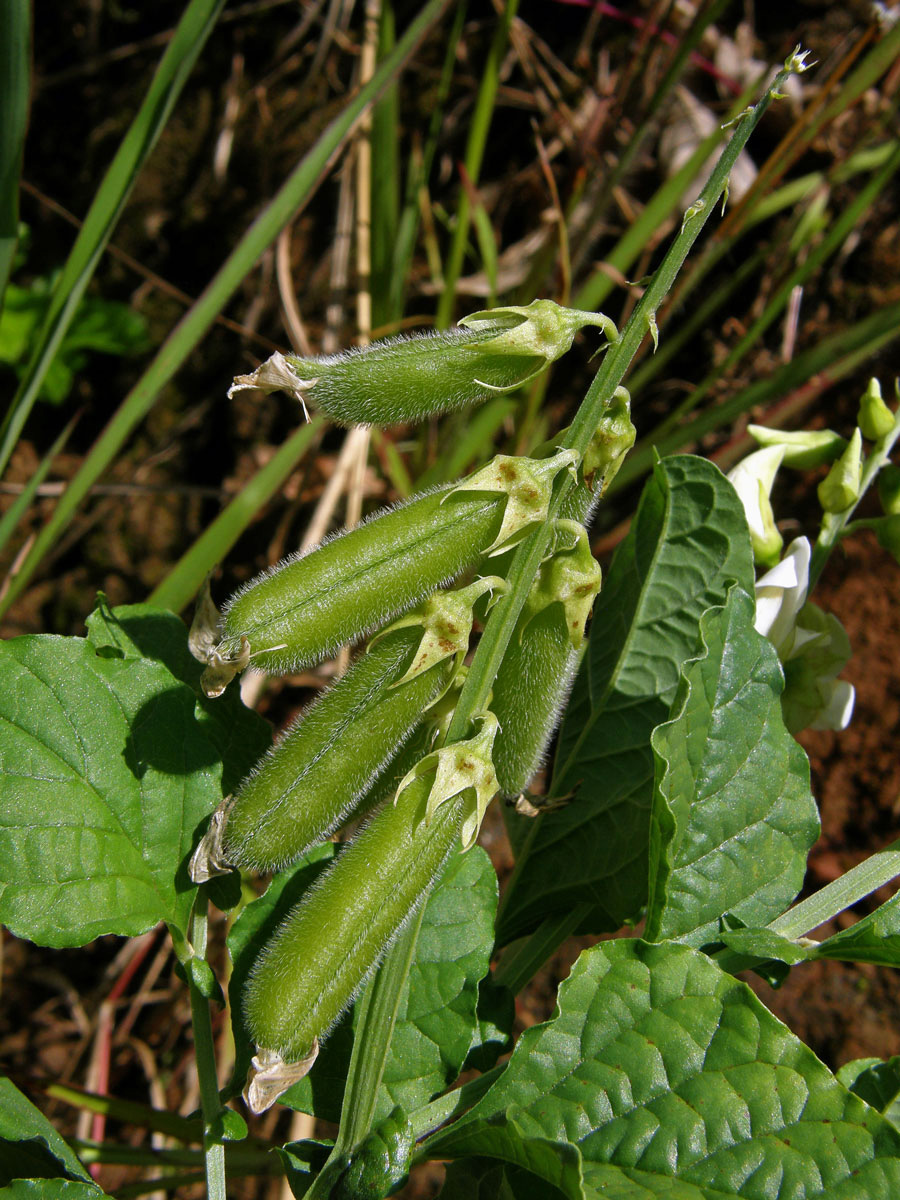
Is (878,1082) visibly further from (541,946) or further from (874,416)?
(874,416)

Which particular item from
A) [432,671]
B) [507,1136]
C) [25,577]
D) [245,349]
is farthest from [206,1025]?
[245,349]

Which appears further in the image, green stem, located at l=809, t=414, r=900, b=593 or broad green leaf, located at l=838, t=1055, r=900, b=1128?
green stem, located at l=809, t=414, r=900, b=593

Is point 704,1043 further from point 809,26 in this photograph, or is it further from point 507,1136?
point 809,26

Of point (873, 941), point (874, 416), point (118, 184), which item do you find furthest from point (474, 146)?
point (873, 941)

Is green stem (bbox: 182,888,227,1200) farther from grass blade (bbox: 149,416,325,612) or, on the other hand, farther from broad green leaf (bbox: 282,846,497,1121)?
grass blade (bbox: 149,416,325,612)

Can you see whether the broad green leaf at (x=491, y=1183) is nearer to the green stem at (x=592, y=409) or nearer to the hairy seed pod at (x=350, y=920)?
the hairy seed pod at (x=350, y=920)

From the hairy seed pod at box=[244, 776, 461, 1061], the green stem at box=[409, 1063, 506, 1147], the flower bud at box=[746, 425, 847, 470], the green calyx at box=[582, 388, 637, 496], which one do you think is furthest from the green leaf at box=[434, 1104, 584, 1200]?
the flower bud at box=[746, 425, 847, 470]
